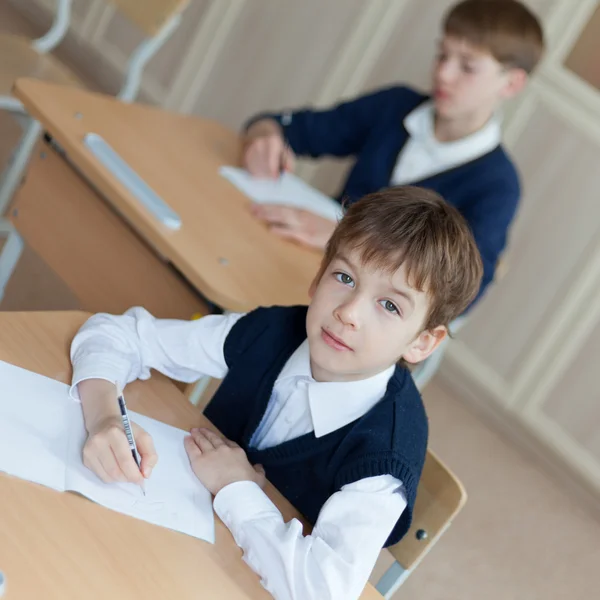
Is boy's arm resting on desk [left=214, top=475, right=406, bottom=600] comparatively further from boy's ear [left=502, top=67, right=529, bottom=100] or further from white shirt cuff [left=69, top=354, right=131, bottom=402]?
boy's ear [left=502, top=67, right=529, bottom=100]

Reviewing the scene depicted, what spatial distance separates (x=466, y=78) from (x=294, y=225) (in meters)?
0.60

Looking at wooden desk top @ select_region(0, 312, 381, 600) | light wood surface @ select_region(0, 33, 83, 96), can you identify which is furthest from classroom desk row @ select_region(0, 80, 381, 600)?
light wood surface @ select_region(0, 33, 83, 96)

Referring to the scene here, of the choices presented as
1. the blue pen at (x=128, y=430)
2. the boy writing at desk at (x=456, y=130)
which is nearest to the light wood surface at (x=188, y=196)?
the boy writing at desk at (x=456, y=130)

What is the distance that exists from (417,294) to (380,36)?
8.10 ft

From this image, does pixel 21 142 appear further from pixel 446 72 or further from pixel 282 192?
pixel 446 72

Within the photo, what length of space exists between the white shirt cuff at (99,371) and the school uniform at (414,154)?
107cm

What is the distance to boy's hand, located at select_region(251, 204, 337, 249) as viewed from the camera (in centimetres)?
185

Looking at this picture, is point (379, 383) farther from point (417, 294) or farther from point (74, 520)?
point (74, 520)

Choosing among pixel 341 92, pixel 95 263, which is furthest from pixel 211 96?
pixel 95 263

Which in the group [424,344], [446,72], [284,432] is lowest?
[284,432]

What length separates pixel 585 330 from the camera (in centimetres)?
300

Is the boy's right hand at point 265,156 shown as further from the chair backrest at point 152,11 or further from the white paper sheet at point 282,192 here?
the chair backrest at point 152,11

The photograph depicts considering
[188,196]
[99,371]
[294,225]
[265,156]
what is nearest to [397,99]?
[265,156]

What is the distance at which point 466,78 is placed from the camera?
2109 mm
